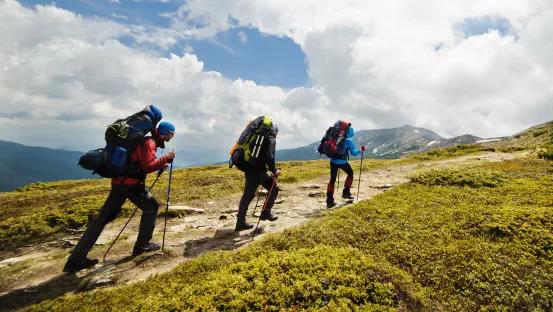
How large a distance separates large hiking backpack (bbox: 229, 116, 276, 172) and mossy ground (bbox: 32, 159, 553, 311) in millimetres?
3104

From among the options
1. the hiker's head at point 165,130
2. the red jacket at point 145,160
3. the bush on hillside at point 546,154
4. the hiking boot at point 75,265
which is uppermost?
the hiker's head at point 165,130

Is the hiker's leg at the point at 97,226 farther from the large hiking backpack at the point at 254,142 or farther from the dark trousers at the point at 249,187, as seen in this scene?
the dark trousers at the point at 249,187

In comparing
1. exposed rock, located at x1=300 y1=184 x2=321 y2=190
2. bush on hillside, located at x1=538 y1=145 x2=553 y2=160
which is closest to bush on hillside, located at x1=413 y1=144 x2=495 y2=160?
bush on hillside, located at x1=538 y1=145 x2=553 y2=160

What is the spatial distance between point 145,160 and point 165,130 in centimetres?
136

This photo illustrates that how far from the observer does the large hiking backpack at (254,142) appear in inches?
493

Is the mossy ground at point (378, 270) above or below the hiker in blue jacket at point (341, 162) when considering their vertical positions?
below

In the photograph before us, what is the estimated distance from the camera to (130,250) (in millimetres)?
11711

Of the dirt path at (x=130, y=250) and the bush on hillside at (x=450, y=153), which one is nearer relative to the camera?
the dirt path at (x=130, y=250)

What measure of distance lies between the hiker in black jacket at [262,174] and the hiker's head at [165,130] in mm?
2957

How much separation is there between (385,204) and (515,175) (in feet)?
32.7

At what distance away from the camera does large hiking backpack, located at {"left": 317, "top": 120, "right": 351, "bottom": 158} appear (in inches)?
642

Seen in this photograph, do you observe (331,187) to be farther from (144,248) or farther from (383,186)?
(144,248)

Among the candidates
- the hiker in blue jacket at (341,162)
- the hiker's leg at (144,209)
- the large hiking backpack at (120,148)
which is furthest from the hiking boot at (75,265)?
the hiker in blue jacket at (341,162)

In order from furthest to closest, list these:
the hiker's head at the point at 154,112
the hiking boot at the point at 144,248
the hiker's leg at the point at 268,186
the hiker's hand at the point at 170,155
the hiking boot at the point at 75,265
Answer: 1. the hiker's leg at the point at 268,186
2. the hiking boot at the point at 144,248
3. the hiker's hand at the point at 170,155
4. the hiker's head at the point at 154,112
5. the hiking boot at the point at 75,265
